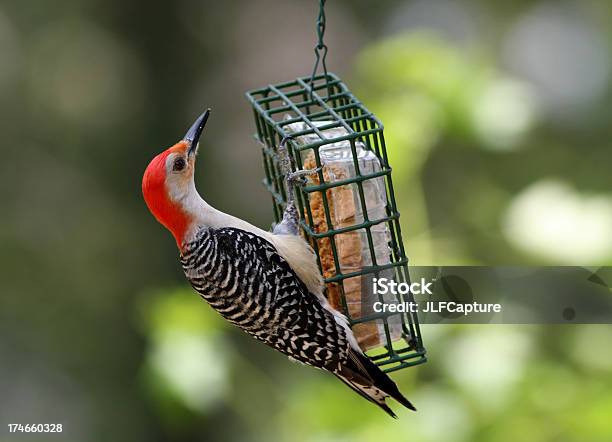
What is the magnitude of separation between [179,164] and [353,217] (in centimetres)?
83

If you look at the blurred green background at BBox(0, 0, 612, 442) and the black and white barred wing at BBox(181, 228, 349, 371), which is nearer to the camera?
the black and white barred wing at BBox(181, 228, 349, 371)

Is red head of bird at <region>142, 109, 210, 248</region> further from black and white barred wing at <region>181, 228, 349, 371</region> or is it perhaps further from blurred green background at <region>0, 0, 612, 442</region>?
blurred green background at <region>0, 0, 612, 442</region>

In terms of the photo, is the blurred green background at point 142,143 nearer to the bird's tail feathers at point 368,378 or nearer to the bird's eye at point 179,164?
the bird's eye at point 179,164

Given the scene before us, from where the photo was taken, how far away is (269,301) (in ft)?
13.6

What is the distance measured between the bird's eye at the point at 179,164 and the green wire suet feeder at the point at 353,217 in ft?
1.45

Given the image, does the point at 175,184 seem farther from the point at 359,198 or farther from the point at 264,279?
the point at 359,198

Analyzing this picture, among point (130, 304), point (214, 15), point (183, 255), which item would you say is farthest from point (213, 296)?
point (214, 15)

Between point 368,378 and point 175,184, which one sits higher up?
point 175,184

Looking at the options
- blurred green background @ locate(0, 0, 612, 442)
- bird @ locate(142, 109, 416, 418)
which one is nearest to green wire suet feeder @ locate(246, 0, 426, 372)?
bird @ locate(142, 109, 416, 418)

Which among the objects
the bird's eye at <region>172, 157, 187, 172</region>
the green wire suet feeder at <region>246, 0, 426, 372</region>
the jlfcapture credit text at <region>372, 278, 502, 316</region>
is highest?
the bird's eye at <region>172, 157, 187, 172</region>

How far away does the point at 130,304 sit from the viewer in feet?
30.6

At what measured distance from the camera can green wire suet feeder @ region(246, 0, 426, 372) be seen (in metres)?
4.16

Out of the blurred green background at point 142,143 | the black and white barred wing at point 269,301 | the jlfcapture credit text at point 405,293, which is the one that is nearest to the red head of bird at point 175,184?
the black and white barred wing at point 269,301

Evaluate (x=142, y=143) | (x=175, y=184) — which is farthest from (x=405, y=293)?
(x=142, y=143)
